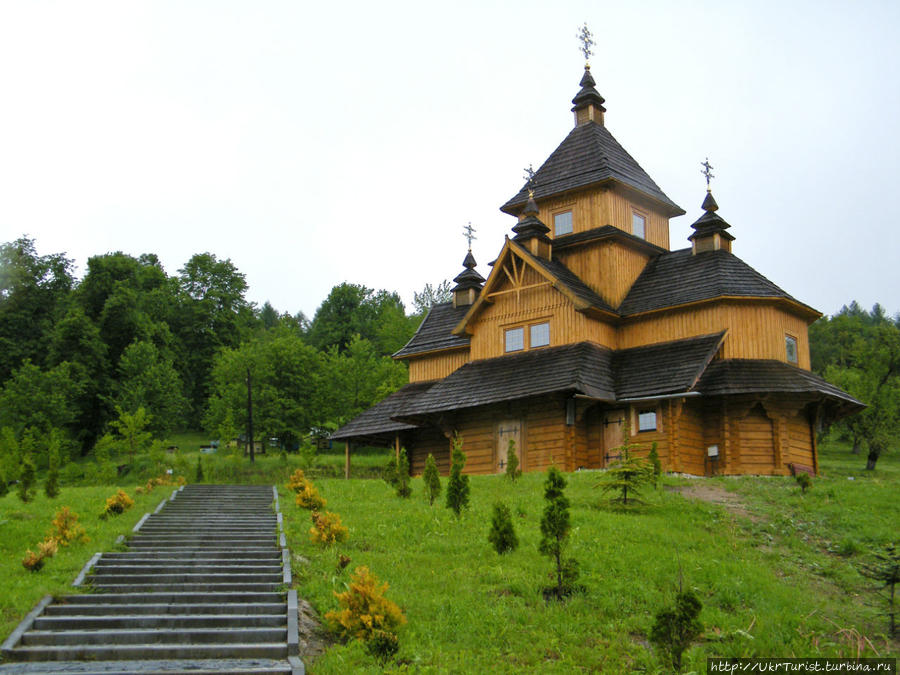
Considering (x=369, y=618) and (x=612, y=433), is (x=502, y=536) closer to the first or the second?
(x=369, y=618)

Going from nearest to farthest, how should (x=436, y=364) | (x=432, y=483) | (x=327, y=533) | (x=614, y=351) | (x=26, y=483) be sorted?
1. (x=327, y=533)
2. (x=432, y=483)
3. (x=26, y=483)
4. (x=614, y=351)
5. (x=436, y=364)

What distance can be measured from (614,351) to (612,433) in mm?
3382

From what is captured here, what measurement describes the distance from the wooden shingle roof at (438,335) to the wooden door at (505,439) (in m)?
5.99

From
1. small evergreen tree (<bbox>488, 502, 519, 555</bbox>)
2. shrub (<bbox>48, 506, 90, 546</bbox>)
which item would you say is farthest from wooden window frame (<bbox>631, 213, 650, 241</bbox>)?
shrub (<bbox>48, 506, 90, 546</bbox>)

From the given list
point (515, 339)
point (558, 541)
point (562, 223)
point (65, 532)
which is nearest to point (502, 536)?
point (558, 541)

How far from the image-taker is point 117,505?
69.6 ft

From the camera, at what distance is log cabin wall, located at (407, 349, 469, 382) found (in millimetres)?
35750

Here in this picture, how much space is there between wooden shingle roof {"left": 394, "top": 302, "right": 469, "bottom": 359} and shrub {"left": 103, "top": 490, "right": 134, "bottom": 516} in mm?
16145

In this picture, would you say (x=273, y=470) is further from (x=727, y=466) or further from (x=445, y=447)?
(x=727, y=466)

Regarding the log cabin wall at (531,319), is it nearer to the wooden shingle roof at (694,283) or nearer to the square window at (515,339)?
the square window at (515,339)

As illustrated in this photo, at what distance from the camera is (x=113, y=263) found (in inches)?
2356

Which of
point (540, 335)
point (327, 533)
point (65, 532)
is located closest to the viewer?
point (327, 533)

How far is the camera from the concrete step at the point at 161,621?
12.4m

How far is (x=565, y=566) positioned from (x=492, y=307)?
1889 centimetres
